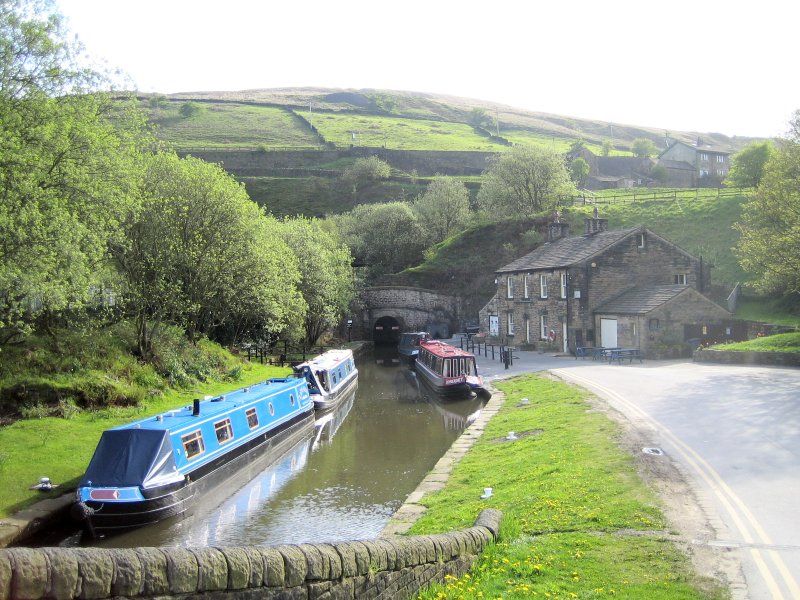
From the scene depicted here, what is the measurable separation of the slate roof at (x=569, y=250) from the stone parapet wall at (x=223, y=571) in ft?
94.7

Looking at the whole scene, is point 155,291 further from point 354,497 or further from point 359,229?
point 359,229

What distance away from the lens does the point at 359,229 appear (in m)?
58.2

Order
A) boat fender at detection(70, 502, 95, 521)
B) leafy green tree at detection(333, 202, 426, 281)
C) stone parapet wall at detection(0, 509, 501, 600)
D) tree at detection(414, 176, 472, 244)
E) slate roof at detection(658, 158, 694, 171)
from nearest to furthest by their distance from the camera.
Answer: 1. stone parapet wall at detection(0, 509, 501, 600)
2. boat fender at detection(70, 502, 95, 521)
3. leafy green tree at detection(333, 202, 426, 281)
4. tree at detection(414, 176, 472, 244)
5. slate roof at detection(658, 158, 694, 171)

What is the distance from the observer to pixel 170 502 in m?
12.5

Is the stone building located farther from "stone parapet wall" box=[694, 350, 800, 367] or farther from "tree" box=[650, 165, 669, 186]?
"tree" box=[650, 165, 669, 186]

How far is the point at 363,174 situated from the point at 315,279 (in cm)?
4119

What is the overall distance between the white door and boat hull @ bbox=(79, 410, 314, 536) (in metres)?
19.5

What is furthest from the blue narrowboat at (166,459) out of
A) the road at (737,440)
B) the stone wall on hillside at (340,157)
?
the stone wall on hillside at (340,157)

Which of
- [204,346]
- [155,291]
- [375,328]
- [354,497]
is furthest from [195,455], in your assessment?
[375,328]

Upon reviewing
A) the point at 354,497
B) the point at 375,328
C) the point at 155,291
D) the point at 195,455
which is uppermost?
the point at 155,291

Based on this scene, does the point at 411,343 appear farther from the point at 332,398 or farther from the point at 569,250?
the point at 332,398

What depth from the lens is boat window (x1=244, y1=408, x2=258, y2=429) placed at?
17377mm

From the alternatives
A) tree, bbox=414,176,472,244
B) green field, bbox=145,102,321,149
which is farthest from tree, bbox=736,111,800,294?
green field, bbox=145,102,321,149

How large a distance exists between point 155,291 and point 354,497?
10.9 meters
